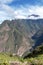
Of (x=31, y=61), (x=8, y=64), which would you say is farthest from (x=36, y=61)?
(x=8, y=64)

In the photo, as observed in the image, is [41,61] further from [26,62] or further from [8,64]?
[8,64]

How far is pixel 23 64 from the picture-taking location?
518 inches

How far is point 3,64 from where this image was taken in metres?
11.8

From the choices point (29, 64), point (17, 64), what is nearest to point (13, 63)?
point (17, 64)

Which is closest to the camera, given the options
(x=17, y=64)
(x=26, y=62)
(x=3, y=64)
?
(x=3, y=64)

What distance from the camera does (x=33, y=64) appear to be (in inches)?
521

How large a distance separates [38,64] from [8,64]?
211 centimetres

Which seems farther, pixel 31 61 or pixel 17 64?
pixel 31 61

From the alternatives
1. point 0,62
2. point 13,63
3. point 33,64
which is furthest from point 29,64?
point 0,62

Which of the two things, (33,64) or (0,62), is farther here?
(33,64)

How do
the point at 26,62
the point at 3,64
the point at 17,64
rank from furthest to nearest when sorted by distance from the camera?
1. the point at 26,62
2. the point at 17,64
3. the point at 3,64

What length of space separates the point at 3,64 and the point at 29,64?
80.7 inches

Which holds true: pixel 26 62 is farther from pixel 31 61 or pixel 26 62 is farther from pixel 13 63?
pixel 13 63

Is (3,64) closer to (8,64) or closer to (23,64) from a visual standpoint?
(8,64)
